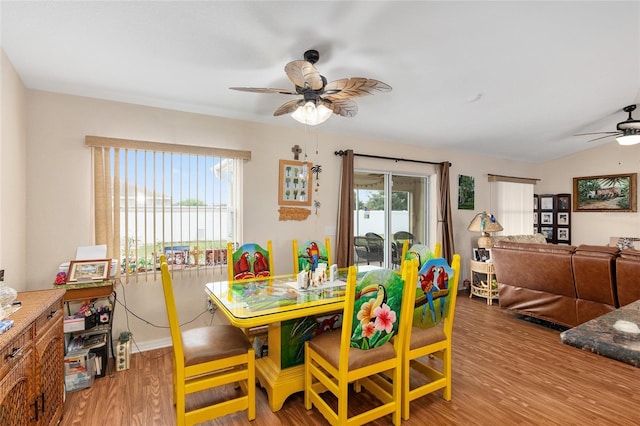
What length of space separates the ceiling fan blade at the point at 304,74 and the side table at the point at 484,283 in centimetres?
406

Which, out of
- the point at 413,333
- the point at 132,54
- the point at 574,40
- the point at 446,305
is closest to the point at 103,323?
the point at 132,54

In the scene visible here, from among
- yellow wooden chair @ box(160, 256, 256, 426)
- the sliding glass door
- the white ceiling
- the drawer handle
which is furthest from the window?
the sliding glass door

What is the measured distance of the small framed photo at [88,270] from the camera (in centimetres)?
256

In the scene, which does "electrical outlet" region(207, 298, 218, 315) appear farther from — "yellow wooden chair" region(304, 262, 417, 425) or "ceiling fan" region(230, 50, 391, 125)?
"ceiling fan" region(230, 50, 391, 125)

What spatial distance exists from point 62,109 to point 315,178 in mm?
2638

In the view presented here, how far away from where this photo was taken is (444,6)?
205 centimetres

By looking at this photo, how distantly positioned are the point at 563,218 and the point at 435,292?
20.1 feet

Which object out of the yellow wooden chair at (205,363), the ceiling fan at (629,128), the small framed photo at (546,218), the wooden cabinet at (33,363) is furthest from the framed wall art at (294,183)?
the small framed photo at (546,218)

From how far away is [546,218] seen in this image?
261 inches

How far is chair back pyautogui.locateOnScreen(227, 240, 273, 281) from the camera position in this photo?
116 inches

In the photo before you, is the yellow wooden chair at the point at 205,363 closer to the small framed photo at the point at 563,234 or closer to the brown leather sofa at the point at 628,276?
the brown leather sofa at the point at 628,276

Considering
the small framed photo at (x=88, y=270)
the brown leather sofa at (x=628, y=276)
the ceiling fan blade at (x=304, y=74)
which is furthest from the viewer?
the brown leather sofa at (x=628, y=276)

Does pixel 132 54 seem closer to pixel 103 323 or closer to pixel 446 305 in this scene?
pixel 103 323

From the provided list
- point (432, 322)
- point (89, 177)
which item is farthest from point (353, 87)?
point (89, 177)
